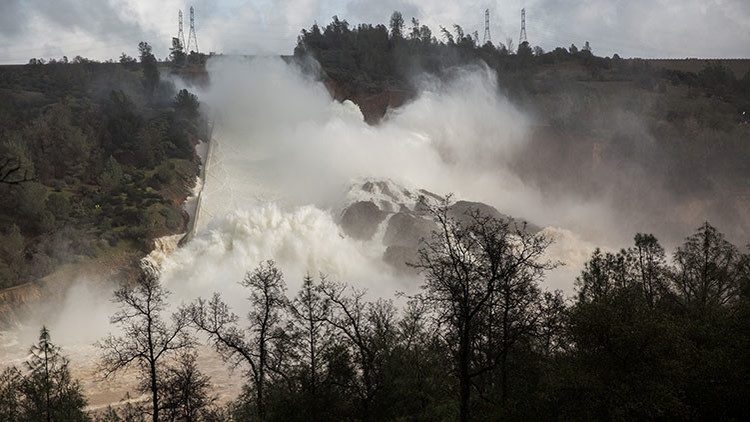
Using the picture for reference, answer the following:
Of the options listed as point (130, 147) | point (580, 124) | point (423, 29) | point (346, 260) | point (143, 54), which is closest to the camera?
point (346, 260)

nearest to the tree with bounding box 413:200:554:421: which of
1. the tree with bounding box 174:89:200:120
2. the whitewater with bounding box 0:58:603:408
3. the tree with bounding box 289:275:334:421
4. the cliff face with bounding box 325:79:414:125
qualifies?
the tree with bounding box 289:275:334:421

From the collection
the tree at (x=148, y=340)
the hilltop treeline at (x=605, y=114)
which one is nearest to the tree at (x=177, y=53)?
the hilltop treeline at (x=605, y=114)

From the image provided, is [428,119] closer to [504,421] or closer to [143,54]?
[143,54]

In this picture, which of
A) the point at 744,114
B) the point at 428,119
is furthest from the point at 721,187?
the point at 428,119

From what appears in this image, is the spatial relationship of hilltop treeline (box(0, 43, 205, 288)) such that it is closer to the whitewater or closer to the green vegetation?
the whitewater

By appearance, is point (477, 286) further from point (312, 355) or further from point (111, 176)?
point (111, 176)

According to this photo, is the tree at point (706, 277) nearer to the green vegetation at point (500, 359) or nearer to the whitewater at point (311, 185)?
the green vegetation at point (500, 359)
